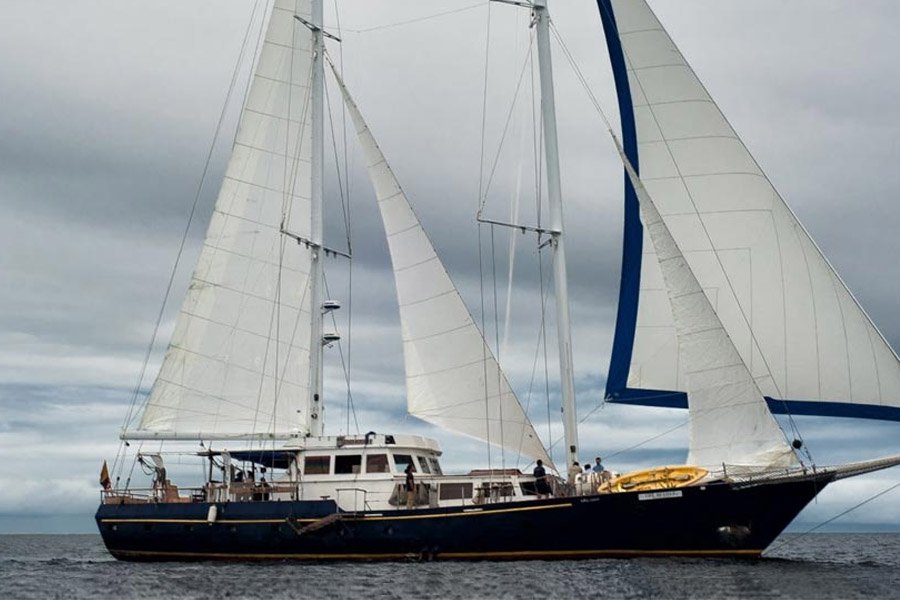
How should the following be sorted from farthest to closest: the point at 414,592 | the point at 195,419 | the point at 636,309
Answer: the point at 195,419
the point at 636,309
the point at 414,592

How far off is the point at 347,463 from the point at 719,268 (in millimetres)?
12117

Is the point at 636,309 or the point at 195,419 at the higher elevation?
the point at 636,309

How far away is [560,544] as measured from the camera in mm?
Result: 31359

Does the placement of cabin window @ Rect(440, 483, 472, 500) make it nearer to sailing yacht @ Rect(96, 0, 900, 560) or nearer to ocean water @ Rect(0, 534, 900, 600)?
sailing yacht @ Rect(96, 0, 900, 560)

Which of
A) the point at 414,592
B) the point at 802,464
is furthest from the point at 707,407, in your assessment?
the point at 414,592

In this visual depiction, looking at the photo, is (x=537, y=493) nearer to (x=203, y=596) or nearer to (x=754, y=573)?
(x=754, y=573)

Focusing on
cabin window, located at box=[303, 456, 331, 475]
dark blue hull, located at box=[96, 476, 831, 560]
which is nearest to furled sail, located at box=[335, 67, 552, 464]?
dark blue hull, located at box=[96, 476, 831, 560]

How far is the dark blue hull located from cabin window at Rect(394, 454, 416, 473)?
2045mm

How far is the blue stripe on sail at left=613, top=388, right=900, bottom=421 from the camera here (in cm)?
2998

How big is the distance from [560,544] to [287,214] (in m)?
13.9

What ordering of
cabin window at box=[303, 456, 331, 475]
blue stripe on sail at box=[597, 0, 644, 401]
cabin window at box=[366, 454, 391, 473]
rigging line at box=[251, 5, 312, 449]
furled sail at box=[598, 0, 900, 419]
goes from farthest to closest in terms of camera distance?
rigging line at box=[251, 5, 312, 449] < cabin window at box=[303, 456, 331, 475] < cabin window at box=[366, 454, 391, 473] < blue stripe on sail at box=[597, 0, 644, 401] < furled sail at box=[598, 0, 900, 419]

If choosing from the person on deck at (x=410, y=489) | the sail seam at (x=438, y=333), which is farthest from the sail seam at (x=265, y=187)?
the person on deck at (x=410, y=489)

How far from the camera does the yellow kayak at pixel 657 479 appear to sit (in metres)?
30.2

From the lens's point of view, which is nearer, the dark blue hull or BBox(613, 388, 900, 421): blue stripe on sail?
BBox(613, 388, 900, 421): blue stripe on sail
